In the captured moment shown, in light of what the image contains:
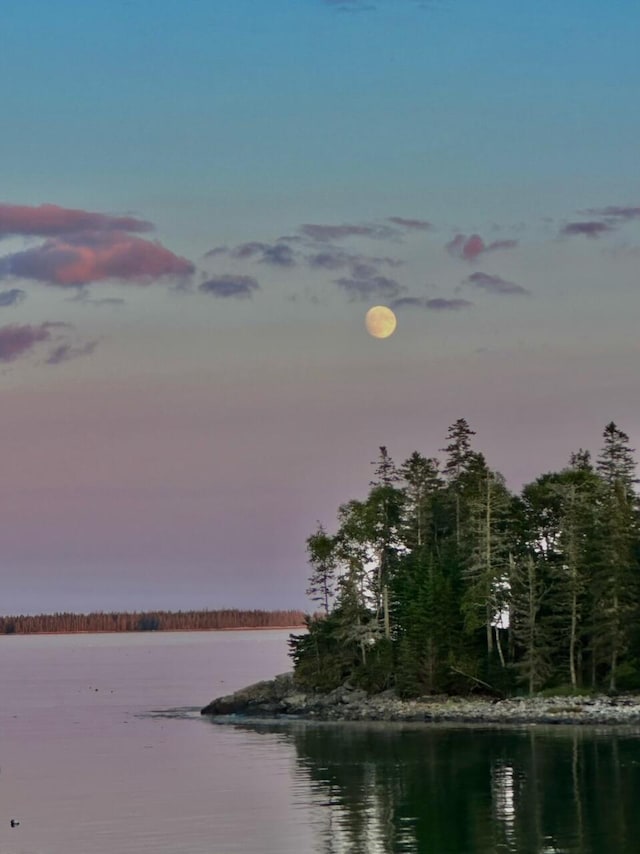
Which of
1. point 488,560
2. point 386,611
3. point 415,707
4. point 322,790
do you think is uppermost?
point 488,560

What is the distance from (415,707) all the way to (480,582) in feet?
35.8

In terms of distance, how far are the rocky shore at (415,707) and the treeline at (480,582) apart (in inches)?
73.3

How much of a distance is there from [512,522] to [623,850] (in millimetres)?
63571

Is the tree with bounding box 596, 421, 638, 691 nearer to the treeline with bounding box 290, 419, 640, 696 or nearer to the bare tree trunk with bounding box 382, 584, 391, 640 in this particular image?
the treeline with bounding box 290, 419, 640, 696

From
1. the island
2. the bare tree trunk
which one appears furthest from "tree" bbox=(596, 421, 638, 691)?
the bare tree trunk

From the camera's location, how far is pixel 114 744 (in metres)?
107

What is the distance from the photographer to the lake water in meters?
60.1

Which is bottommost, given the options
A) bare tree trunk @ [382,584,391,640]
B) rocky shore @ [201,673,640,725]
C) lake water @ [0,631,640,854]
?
lake water @ [0,631,640,854]

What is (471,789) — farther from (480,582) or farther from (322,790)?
(480,582)

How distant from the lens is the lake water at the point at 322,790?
197 ft

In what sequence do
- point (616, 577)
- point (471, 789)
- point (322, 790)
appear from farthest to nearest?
1. point (616, 577)
2. point (322, 790)
3. point (471, 789)

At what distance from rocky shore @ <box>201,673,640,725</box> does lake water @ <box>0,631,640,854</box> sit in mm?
4023

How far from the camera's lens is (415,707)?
11056 cm

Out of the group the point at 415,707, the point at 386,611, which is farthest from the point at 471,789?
the point at 386,611
